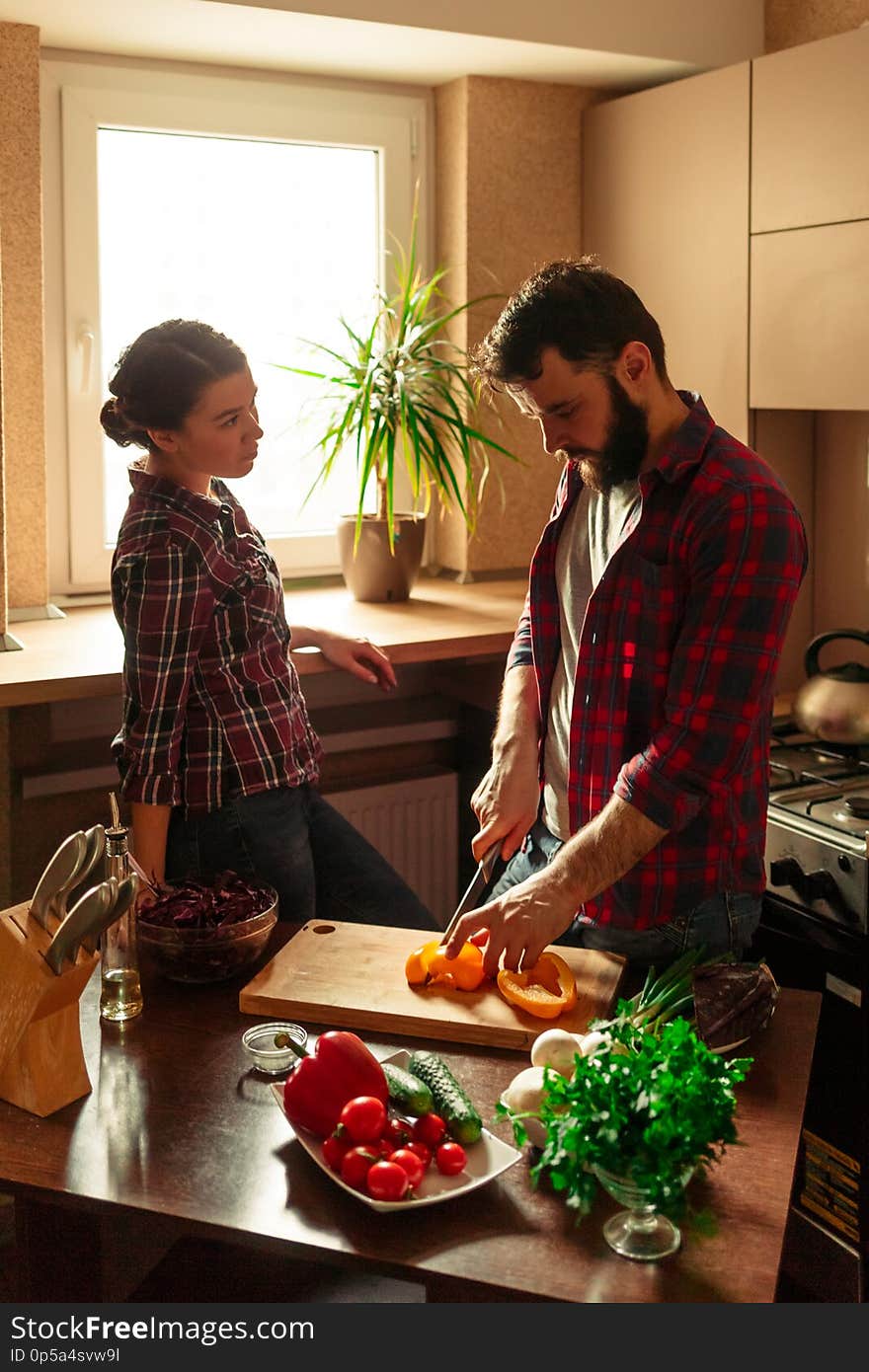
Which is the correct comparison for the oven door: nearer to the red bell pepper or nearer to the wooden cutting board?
the wooden cutting board

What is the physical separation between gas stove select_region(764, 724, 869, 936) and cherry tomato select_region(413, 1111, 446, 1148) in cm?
101

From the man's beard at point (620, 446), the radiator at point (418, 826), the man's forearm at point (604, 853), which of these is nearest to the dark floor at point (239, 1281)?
the man's forearm at point (604, 853)

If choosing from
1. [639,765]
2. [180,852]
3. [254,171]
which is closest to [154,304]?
[254,171]

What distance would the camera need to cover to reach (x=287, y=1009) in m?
1.60

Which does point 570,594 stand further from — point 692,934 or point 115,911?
point 115,911

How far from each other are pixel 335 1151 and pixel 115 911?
34cm

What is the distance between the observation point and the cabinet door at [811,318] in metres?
2.41

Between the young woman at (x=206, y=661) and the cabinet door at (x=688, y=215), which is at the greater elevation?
the cabinet door at (x=688, y=215)

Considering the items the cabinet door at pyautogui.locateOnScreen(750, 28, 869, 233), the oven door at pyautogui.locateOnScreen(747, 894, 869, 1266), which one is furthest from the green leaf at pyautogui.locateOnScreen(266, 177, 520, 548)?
the oven door at pyautogui.locateOnScreen(747, 894, 869, 1266)

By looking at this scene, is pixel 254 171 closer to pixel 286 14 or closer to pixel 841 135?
pixel 286 14

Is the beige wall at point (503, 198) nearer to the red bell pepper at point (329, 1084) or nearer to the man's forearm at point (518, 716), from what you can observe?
the man's forearm at point (518, 716)

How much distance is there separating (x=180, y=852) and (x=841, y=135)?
1654mm

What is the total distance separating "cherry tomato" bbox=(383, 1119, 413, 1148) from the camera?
4.32 feet

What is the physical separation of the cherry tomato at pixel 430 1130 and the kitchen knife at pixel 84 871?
43 centimetres
